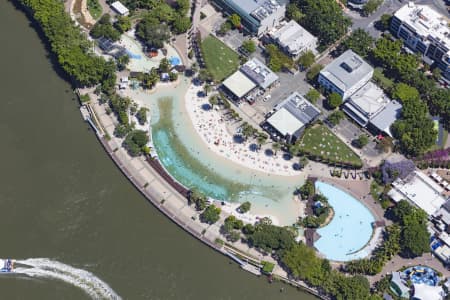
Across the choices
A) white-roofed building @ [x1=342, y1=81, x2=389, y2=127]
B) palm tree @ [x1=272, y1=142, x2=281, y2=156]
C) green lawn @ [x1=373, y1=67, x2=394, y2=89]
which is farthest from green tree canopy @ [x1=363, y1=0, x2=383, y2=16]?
palm tree @ [x1=272, y1=142, x2=281, y2=156]

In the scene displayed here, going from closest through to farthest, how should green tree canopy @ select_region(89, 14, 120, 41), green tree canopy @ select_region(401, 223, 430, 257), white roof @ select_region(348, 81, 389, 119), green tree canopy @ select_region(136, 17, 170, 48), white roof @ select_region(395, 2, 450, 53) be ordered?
1. green tree canopy @ select_region(401, 223, 430, 257)
2. white roof @ select_region(348, 81, 389, 119)
3. white roof @ select_region(395, 2, 450, 53)
4. green tree canopy @ select_region(136, 17, 170, 48)
5. green tree canopy @ select_region(89, 14, 120, 41)

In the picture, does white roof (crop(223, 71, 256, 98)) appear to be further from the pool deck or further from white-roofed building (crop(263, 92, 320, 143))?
the pool deck

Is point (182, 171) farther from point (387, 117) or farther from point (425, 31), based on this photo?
point (425, 31)

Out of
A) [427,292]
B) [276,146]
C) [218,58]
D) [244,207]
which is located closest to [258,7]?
[218,58]

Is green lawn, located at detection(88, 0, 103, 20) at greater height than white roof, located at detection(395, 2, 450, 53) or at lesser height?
lesser

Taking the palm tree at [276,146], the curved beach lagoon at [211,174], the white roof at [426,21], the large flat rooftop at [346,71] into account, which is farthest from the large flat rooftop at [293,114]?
the white roof at [426,21]

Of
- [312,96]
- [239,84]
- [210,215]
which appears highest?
[312,96]
